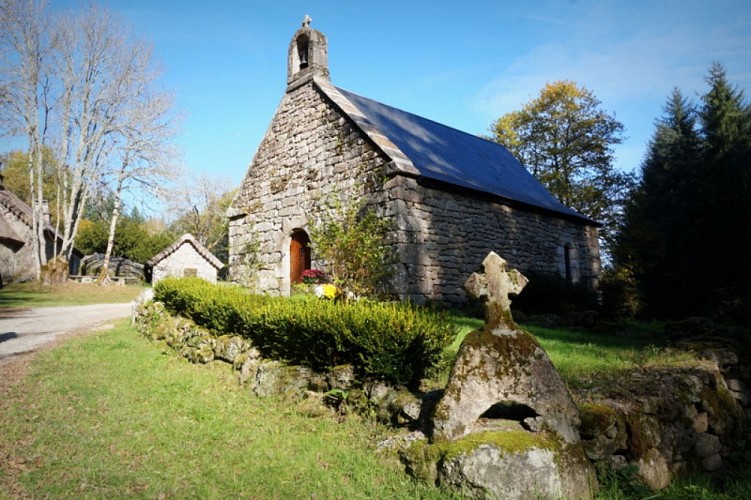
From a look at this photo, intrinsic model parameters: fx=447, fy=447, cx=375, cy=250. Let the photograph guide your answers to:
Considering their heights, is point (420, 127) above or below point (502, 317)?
above

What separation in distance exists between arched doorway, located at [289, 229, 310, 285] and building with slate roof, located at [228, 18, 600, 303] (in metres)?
0.03

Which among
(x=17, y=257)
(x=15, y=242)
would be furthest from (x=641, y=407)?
(x=17, y=257)

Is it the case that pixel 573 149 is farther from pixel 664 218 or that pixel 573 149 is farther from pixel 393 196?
pixel 393 196

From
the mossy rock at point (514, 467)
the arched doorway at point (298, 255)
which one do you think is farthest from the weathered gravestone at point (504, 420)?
the arched doorway at point (298, 255)

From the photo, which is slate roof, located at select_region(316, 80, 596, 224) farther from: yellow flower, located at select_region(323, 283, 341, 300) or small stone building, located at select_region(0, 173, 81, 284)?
small stone building, located at select_region(0, 173, 81, 284)

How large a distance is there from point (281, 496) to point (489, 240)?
10.3 meters

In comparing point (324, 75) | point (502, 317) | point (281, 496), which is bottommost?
point (281, 496)

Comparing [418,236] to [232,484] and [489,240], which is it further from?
[232,484]

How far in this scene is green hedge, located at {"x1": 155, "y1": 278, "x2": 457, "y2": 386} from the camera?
468cm

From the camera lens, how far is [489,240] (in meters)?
12.7

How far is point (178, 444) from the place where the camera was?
4.45 meters

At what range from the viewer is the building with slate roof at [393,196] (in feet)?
34.7

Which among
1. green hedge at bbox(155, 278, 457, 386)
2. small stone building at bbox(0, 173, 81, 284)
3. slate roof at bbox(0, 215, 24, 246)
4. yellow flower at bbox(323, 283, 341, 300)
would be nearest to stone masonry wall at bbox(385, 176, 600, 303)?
yellow flower at bbox(323, 283, 341, 300)

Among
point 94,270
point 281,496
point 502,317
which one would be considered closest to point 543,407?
point 502,317
